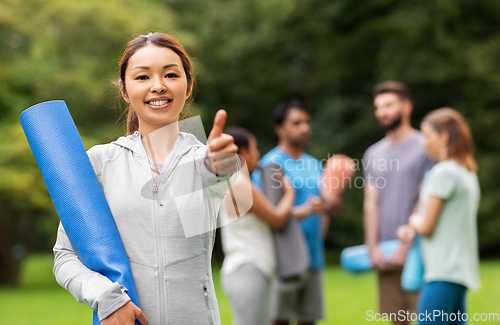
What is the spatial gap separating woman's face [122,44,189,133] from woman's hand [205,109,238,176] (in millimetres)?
263

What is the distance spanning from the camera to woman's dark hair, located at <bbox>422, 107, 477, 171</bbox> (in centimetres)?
336

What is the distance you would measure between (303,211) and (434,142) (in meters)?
1.09

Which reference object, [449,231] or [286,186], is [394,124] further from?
[449,231]

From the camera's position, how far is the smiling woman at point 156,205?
1510 mm

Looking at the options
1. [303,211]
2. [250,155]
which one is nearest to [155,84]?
[250,155]

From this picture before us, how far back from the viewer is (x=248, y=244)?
342 cm

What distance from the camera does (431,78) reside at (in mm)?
16828

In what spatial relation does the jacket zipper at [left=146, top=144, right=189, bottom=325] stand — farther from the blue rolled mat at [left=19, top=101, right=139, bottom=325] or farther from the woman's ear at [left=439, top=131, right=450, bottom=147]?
the woman's ear at [left=439, top=131, right=450, bottom=147]

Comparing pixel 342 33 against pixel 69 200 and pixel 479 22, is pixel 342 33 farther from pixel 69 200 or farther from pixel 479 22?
pixel 69 200

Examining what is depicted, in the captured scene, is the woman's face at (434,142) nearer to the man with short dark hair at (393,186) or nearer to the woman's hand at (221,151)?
the man with short dark hair at (393,186)

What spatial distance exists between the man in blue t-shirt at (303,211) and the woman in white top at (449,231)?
0.95 m

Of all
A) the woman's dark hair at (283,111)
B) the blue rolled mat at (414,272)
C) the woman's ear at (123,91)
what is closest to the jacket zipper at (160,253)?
the woman's ear at (123,91)

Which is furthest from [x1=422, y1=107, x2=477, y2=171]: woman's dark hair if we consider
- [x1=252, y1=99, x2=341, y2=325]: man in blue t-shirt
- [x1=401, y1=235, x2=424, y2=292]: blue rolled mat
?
[x1=252, y1=99, x2=341, y2=325]: man in blue t-shirt

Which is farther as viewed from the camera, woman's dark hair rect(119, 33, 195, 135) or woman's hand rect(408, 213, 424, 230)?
woman's hand rect(408, 213, 424, 230)
